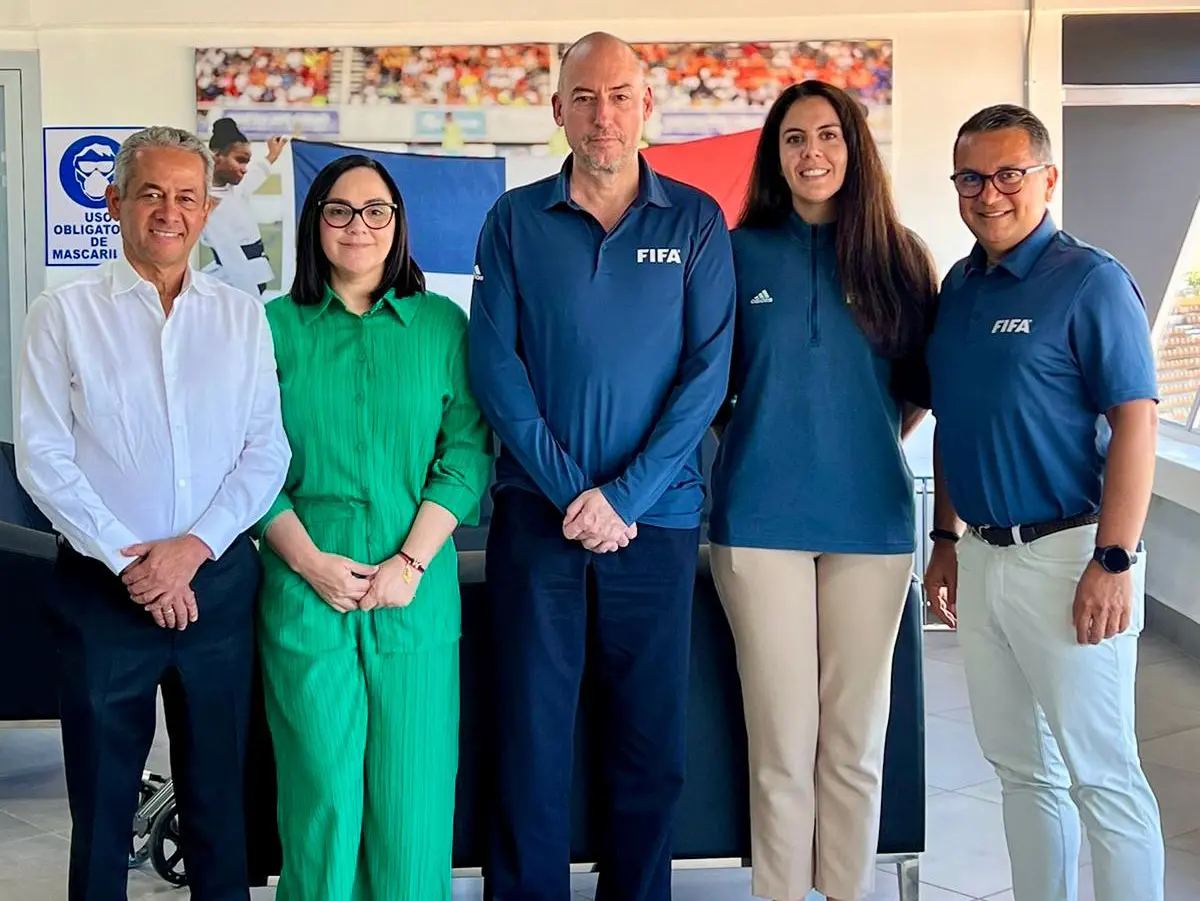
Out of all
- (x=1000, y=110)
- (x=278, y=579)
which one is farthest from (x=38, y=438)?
(x=1000, y=110)

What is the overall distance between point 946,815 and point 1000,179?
197 cm

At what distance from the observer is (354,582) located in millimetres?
2221

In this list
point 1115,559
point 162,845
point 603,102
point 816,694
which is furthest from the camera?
point 162,845

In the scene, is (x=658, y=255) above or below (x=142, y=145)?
below

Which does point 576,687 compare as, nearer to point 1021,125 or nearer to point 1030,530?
point 1030,530

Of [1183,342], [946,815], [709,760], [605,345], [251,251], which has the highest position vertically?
[251,251]

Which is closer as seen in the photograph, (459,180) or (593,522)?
(593,522)

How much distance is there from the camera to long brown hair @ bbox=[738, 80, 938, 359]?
2.42 m

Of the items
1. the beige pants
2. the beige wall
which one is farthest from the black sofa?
the beige wall

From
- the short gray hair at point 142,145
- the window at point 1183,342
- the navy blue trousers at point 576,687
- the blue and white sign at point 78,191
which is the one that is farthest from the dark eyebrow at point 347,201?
the window at point 1183,342

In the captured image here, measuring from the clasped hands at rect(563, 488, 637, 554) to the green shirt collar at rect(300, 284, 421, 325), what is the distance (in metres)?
0.46

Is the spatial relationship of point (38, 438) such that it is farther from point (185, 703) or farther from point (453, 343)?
point (453, 343)

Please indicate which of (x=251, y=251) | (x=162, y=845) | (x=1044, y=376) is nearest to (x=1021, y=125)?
(x=1044, y=376)

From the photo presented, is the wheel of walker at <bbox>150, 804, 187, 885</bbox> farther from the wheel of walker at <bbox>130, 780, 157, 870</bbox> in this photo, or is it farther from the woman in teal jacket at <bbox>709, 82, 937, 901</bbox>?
the woman in teal jacket at <bbox>709, 82, 937, 901</bbox>
